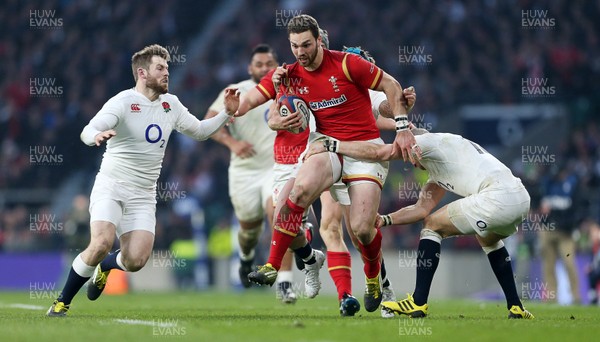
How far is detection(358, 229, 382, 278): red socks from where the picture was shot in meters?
10.1

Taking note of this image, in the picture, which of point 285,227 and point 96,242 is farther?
point 96,242

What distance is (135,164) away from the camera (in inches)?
409

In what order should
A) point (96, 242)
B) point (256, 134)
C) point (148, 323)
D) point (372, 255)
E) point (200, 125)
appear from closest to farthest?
point (148, 323) < point (96, 242) < point (372, 255) < point (200, 125) < point (256, 134)

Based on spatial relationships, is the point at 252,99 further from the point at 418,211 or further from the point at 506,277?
the point at 506,277

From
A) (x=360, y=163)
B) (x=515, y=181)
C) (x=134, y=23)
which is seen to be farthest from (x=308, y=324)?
(x=134, y=23)


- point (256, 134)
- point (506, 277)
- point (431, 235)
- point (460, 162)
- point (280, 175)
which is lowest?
point (506, 277)

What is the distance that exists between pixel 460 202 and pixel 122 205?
330cm

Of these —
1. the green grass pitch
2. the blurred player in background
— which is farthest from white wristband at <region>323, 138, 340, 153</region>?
the blurred player in background

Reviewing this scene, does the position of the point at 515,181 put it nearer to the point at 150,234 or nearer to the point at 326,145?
the point at 326,145

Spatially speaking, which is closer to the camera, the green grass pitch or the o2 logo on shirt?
the green grass pitch

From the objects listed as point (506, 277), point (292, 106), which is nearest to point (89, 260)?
point (292, 106)

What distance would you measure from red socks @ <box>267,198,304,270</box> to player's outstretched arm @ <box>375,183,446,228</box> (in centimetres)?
82

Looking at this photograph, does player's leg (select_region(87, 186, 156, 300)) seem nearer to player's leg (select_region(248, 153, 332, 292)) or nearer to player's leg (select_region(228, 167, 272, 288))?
player's leg (select_region(248, 153, 332, 292))

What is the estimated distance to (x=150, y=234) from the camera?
10.5 m
